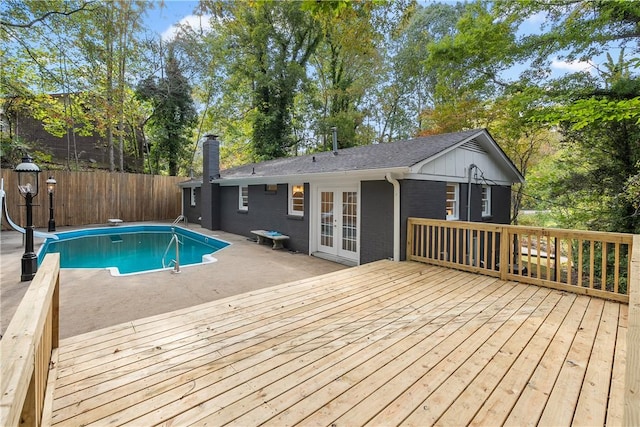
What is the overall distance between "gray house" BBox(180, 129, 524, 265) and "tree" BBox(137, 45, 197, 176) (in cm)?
1029

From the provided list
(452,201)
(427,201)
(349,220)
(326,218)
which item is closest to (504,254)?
(427,201)

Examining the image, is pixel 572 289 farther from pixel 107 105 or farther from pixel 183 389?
pixel 107 105

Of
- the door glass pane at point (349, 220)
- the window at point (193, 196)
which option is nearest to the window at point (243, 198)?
the window at point (193, 196)

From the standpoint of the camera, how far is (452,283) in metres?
4.39

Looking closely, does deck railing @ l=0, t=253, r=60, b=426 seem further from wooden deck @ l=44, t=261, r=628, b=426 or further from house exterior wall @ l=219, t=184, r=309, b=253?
house exterior wall @ l=219, t=184, r=309, b=253

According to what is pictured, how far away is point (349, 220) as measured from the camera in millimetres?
7008

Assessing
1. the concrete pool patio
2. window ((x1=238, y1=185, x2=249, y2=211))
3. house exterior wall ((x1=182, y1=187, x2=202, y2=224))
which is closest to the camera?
the concrete pool patio

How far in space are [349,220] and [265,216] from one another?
12.3 feet

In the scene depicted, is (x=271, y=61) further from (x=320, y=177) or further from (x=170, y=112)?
(x=320, y=177)

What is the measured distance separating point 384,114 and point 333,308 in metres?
17.7

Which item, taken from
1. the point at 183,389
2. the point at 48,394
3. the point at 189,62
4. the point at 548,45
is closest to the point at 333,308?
the point at 183,389

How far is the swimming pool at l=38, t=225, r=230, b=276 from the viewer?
772 centimetres

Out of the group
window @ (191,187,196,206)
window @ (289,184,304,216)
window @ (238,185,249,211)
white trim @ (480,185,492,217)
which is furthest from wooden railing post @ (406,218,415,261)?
window @ (191,187,196,206)

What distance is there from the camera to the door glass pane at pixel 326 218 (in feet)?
24.7
